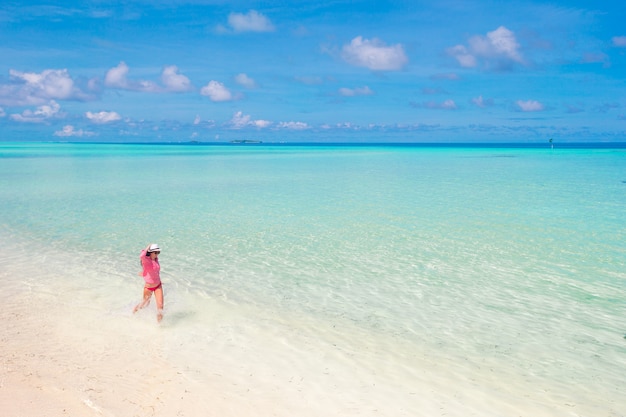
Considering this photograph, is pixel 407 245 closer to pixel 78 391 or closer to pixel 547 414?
pixel 547 414

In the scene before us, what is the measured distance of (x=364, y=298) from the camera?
30.1ft

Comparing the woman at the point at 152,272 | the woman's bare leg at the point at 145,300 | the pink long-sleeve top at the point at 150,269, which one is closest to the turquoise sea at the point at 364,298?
the woman's bare leg at the point at 145,300

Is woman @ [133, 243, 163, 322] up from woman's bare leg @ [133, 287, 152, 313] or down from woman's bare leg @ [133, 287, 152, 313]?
up

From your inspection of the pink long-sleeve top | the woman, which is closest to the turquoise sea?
the woman

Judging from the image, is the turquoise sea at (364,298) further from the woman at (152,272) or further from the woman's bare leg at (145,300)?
the woman at (152,272)

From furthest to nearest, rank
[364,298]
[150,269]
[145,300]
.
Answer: [364,298] → [145,300] → [150,269]

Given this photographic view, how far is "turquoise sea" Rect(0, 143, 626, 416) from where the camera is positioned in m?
6.04

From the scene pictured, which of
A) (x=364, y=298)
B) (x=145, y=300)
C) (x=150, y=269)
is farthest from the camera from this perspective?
(x=364, y=298)

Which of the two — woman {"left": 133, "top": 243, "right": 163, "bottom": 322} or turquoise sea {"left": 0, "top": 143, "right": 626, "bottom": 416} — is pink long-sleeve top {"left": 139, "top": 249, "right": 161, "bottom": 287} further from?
turquoise sea {"left": 0, "top": 143, "right": 626, "bottom": 416}

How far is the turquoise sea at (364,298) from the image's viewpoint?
604 cm

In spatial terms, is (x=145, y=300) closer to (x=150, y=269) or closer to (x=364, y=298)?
(x=150, y=269)

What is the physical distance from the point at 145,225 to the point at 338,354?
11.6m

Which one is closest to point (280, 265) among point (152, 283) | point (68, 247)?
point (152, 283)

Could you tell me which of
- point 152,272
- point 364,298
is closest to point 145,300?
point 152,272
